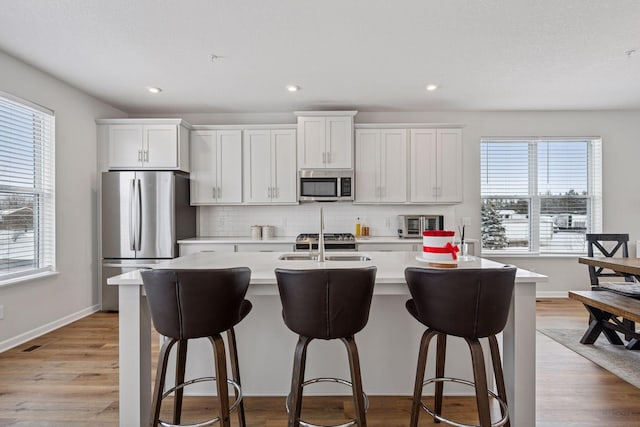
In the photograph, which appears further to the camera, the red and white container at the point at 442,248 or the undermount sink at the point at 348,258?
the undermount sink at the point at 348,258

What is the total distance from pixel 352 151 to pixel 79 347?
3.52m

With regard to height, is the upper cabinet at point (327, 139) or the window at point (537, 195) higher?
the upper cabinet at point (327, 139)

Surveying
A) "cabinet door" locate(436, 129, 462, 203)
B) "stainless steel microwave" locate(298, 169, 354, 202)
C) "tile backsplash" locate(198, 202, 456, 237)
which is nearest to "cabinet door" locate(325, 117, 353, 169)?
"stainless steel microwave" locate(298, 169, 354, 202)

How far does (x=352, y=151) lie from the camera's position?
14.5 ft

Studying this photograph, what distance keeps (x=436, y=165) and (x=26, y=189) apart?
14.8ft

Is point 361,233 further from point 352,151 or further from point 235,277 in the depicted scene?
point 235,277

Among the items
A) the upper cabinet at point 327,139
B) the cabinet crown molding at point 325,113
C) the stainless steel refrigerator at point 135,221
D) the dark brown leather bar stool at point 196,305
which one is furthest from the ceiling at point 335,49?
the dark brown leather bar stool at point 196,305

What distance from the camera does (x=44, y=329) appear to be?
3.40 meters

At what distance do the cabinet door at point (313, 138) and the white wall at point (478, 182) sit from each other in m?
0.55

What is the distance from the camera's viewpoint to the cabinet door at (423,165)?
446 cm

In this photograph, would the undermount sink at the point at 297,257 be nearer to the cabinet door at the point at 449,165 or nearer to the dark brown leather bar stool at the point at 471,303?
the dark brown leather bar stool at the point at 471,303

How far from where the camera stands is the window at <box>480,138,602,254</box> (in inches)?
191

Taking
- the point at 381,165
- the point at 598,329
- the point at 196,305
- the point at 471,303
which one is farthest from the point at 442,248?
the point at 381,165

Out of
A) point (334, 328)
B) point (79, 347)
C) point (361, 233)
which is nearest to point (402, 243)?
point (361, 233)
